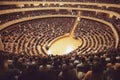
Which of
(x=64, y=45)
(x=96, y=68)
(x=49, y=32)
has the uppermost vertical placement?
(x=96, y=68)

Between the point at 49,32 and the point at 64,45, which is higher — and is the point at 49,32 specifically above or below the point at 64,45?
above

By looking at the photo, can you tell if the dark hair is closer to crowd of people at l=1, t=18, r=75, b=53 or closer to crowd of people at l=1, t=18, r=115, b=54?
crowd of people at l=1, t=18, r=115, b=54

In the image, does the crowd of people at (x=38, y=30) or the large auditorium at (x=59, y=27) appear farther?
the crowd of people at (x=38, y=30)

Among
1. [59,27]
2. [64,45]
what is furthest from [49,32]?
[59,27]

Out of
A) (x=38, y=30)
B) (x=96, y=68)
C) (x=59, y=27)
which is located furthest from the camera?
(x=59, y=27)

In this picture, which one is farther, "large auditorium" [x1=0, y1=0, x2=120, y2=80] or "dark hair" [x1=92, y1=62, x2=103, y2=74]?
"large auditorium" [x1=0, y1=0, x2=120, y2=80]

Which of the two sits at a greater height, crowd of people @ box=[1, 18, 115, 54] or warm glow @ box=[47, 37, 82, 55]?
crowd of people @ box=[1, 18, 115, 54]

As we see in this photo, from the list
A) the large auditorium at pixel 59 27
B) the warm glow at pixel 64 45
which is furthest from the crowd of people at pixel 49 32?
the warm glow at pixel 64 45

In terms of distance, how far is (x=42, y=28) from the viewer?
36.6 meters

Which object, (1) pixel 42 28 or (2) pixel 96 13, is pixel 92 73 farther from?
(2) pixel 96 13

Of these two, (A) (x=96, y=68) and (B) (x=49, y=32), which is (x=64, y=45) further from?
(A) (x=96, y=68)

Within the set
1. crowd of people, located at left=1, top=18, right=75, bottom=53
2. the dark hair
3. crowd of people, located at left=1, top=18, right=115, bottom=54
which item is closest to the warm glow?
crowd of people, located at left=1, top=18, right=115, bottom=54

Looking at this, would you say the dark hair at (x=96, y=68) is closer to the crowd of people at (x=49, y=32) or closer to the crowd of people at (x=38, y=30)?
the crowd of people at (x=49, y=32)

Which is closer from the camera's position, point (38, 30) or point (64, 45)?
point (64, 45)
